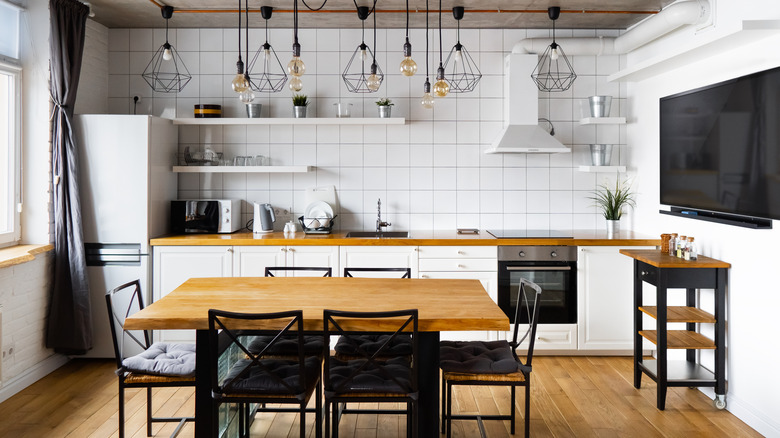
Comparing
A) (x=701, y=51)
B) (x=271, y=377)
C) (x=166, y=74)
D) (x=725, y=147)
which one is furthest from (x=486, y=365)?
(x=166, y=74)

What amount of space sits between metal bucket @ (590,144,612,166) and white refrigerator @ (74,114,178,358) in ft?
11.1

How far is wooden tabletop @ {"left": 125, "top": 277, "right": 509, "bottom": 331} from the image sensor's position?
2.56m

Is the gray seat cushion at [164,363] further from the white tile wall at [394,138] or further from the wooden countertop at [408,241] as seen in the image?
the white tile wall at [394,138]

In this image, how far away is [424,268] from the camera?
178 inches

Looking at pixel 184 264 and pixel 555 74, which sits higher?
pixel 555 74

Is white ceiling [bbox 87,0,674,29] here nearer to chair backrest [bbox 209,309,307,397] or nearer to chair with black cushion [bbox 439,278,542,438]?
chair with black cushion [bbox 439,278,542,438]

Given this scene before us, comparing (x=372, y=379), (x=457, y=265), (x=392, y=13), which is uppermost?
(x=392, y=13)

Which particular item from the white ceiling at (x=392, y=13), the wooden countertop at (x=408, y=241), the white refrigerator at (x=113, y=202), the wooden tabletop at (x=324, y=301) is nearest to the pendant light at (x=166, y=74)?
the white ceiling at (x=392, y=13)

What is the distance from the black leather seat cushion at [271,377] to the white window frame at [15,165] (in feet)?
7.28

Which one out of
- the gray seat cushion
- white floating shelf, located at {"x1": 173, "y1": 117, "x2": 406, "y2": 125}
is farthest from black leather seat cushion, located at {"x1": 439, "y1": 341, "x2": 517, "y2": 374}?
white floating shelf, located at {"x1": 173, "y1": 117, "x2": 406, "y2": 125}

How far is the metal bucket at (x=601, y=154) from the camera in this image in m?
4.83

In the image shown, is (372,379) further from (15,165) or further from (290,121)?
(15,165)

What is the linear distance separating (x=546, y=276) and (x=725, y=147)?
5.04ft

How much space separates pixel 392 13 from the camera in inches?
181
